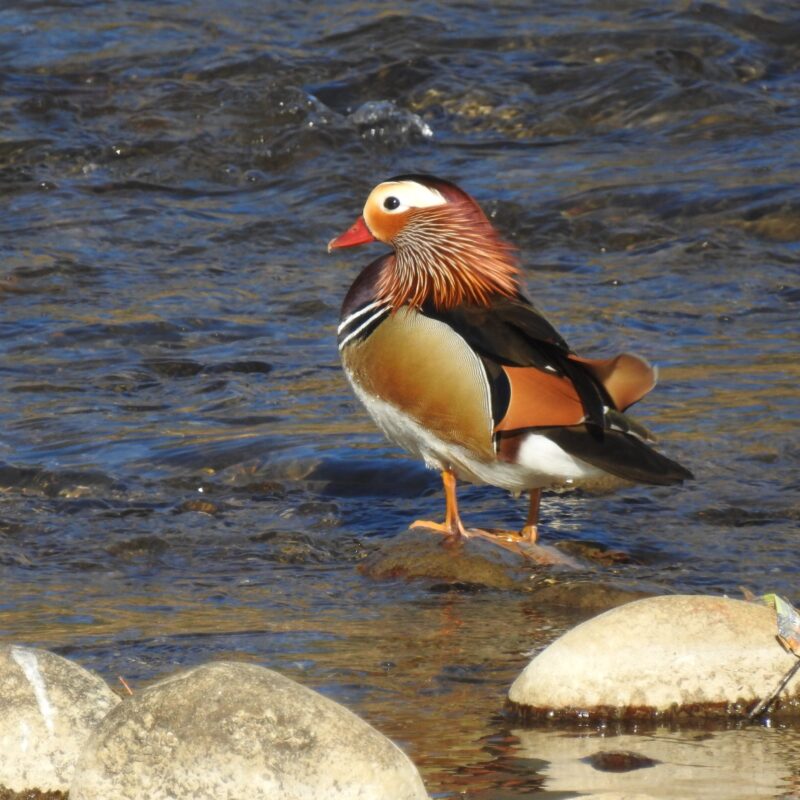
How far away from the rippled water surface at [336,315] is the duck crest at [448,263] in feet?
2.97

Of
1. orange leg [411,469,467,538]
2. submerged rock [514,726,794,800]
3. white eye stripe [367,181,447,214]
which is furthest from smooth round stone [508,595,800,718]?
white eye stripe [367,181,447,214]

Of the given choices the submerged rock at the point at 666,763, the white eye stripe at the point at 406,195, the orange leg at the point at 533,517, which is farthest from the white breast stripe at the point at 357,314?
the submerged rock at the point at 666,763

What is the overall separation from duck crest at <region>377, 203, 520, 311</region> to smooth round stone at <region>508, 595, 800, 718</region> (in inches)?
91.7

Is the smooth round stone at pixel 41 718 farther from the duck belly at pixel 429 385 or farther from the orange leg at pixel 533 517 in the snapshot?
the orange leg at pixel 533 517

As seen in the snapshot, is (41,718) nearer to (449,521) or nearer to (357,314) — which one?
(449,521)

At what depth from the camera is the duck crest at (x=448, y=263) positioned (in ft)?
21.1

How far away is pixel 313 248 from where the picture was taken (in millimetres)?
10539

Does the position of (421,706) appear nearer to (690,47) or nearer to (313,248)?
(313,248)

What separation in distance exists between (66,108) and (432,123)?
8.98ft

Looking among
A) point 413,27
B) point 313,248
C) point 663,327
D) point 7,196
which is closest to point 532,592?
point 663,327

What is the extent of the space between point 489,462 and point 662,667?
2021 millimetres

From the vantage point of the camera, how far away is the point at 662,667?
420cm

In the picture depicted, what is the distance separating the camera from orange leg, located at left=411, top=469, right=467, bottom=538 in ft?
20.3

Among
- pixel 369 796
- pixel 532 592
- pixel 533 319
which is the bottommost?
pixel 532 592
